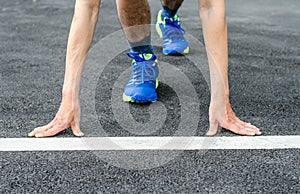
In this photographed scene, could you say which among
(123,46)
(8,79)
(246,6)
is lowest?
(246,6)

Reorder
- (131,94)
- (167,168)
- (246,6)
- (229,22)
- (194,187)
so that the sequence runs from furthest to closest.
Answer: (246,6)
(229,22)
(131,94)
(167,168)
(194,187)

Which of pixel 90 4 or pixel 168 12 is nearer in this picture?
pixel 90 4

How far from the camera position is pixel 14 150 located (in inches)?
101

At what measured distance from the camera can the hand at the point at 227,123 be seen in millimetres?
2763

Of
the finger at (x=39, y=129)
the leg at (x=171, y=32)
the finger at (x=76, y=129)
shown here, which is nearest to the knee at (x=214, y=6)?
the finger at (x=76, y=129)

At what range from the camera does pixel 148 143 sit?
8.80 feet

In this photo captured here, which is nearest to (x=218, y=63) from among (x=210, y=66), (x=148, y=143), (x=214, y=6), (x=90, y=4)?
(x=210, y=66)

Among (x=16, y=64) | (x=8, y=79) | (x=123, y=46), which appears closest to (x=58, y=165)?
(x=8, y=79)

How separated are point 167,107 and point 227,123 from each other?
58cm

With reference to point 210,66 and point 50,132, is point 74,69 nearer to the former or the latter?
point 50,132

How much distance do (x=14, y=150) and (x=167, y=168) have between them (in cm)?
74

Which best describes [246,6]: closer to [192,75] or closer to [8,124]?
[192,75]

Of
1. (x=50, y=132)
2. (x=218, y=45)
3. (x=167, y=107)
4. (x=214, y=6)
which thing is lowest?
(x=167, y=107)

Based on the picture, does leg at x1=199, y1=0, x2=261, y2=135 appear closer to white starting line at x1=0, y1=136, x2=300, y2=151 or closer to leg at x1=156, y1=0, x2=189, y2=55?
white starting line at x1=0, y1=136, x2=300, y2=151
